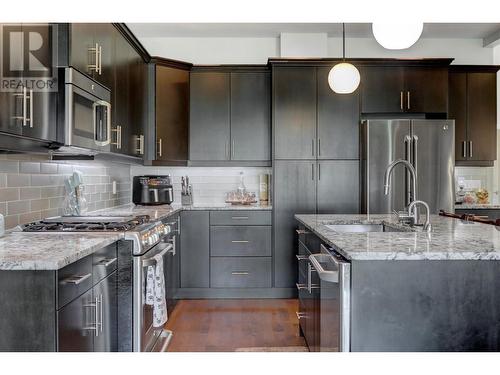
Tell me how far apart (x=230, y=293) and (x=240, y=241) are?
51cm

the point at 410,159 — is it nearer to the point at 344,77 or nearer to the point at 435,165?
the point at 435,165

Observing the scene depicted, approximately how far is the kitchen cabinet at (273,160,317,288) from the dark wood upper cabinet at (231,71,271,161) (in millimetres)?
301

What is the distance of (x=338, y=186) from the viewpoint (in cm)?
414

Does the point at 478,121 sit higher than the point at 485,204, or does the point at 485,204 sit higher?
the point at 478,121

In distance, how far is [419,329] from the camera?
1.54 meters

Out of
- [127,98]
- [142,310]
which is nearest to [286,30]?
[127,98]

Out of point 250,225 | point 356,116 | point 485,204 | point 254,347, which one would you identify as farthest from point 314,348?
point 485,204

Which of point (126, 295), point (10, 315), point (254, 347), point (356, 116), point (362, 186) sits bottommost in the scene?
point (254, 347)

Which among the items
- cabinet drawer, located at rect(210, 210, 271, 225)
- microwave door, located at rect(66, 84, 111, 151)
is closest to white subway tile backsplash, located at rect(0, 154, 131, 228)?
microwave door, located at rect(66, 84, 111, 151)

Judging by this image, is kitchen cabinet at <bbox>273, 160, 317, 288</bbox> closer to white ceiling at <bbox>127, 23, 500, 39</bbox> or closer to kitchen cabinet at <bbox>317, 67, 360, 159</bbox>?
kitchen cabinet at <bbox>317, 67, 360, 159</bbox>

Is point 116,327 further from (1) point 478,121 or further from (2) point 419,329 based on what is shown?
(1) point 478,121

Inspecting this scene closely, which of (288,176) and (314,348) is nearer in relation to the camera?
(314,348)
